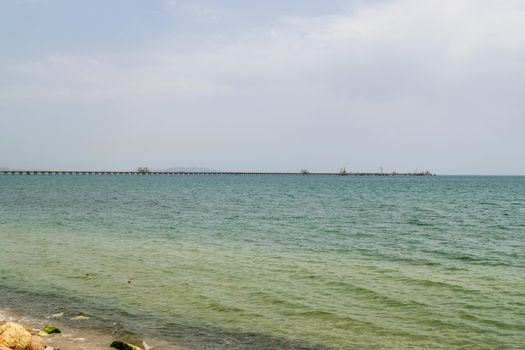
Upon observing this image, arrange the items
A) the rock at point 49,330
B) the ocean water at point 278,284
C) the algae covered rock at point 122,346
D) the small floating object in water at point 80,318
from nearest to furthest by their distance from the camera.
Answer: the algae covered rock at point 122,346 → the rock at point 49,330 → the ocean water at point 278,284 → the small floating object in water at point 80,318

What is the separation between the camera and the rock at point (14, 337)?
10.7 meters

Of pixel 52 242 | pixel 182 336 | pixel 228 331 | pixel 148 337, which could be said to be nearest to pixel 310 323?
pixel 228 331

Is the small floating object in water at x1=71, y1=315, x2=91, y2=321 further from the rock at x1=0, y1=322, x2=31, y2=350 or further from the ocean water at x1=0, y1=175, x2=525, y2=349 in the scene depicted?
the rock at x1=0, y1=322, x2=31, y2=350

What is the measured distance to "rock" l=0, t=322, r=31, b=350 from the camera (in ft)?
35.0

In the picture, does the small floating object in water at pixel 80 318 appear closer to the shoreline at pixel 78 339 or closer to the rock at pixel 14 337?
the shoreline at pixel 78 339

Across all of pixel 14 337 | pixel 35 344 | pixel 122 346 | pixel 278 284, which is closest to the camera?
pixel 14 337

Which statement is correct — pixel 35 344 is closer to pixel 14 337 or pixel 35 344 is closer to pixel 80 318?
pixel 14 337

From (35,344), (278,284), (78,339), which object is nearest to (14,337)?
(35,344)

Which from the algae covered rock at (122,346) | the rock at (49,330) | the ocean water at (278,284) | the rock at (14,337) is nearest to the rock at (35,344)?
the rock at (14,337)

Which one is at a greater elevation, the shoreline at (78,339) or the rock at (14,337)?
the rock at (14,337)

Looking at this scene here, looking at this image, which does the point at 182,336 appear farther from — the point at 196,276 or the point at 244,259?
the point at 244,259

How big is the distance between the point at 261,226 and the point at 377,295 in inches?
888

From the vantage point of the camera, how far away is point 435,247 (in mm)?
28828

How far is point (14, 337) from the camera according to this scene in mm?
10797
